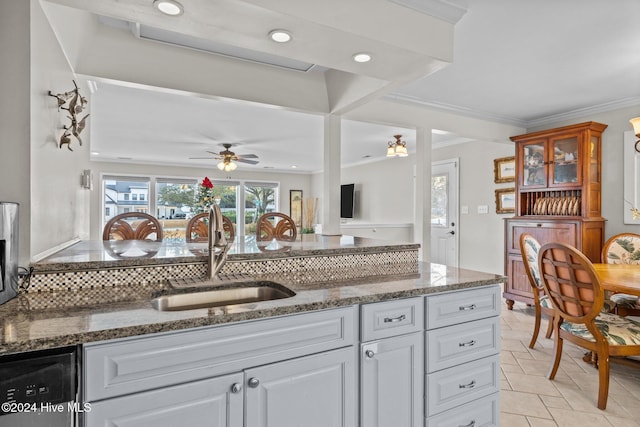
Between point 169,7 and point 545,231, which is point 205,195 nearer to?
point 169,7

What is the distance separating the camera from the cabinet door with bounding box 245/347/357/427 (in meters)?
1.21

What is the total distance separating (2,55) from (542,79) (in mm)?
3631

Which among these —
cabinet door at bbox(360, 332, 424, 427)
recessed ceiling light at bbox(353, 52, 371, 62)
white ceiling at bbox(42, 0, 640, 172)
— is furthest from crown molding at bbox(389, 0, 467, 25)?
cabinet door at bbox(360, 332, 424, 427)

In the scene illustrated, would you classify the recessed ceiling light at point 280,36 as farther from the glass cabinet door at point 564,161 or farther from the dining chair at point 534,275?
the glass cabinet door at point 564,161

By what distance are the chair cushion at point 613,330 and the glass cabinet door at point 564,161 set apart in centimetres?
172

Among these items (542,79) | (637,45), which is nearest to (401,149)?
(542,79)

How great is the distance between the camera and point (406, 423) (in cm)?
151

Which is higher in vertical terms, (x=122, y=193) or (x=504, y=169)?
(x=504, y=169)

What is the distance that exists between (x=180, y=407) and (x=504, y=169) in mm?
4931

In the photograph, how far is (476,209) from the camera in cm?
530

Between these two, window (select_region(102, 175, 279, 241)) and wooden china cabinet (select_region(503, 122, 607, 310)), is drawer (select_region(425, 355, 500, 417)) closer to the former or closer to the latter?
wooden china cabinet (select_region(503, 122, 607, 310))

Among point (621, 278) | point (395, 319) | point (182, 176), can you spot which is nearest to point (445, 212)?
point (621, 278)

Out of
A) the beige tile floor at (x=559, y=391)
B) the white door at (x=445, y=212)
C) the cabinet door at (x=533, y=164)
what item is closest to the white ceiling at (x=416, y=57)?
the cabinet door at (x=533, y=164)

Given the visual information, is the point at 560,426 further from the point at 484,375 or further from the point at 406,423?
the point at 406,423
